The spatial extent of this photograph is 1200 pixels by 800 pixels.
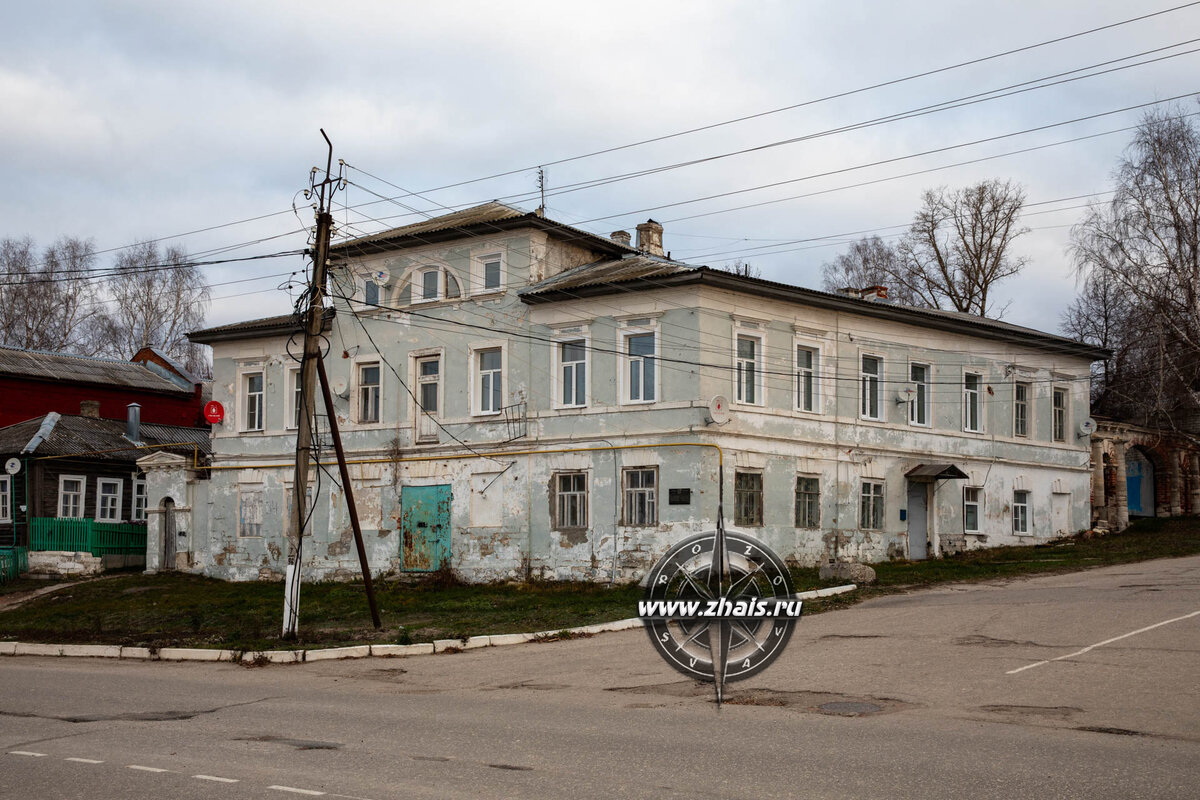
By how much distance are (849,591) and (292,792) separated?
17.2 m

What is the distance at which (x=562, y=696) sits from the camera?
13.3 metres

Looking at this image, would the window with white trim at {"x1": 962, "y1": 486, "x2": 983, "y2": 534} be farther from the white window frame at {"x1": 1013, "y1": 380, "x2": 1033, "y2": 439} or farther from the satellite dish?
the satellite dish

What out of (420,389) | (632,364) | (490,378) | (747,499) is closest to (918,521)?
(747,499)

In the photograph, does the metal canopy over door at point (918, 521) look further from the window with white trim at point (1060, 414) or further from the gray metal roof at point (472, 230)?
the gray metal roof at point (472, 230)

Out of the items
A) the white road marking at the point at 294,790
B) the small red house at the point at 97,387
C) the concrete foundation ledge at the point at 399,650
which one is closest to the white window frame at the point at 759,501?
the concrete foundation ledge at the point at 399,650

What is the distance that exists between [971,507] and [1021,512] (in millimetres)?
2477

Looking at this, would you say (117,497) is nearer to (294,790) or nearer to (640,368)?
(640,368)

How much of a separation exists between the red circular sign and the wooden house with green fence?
1.39m

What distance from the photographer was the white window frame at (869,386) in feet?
98.6

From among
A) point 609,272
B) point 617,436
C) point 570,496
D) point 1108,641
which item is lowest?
point 1108,641

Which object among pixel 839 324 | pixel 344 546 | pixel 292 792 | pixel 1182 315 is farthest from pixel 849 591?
pixel 1182 315

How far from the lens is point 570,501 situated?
28.4 meters

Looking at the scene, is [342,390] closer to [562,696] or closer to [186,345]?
[562,696]

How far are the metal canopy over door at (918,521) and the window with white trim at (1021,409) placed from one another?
4626 millimetres
